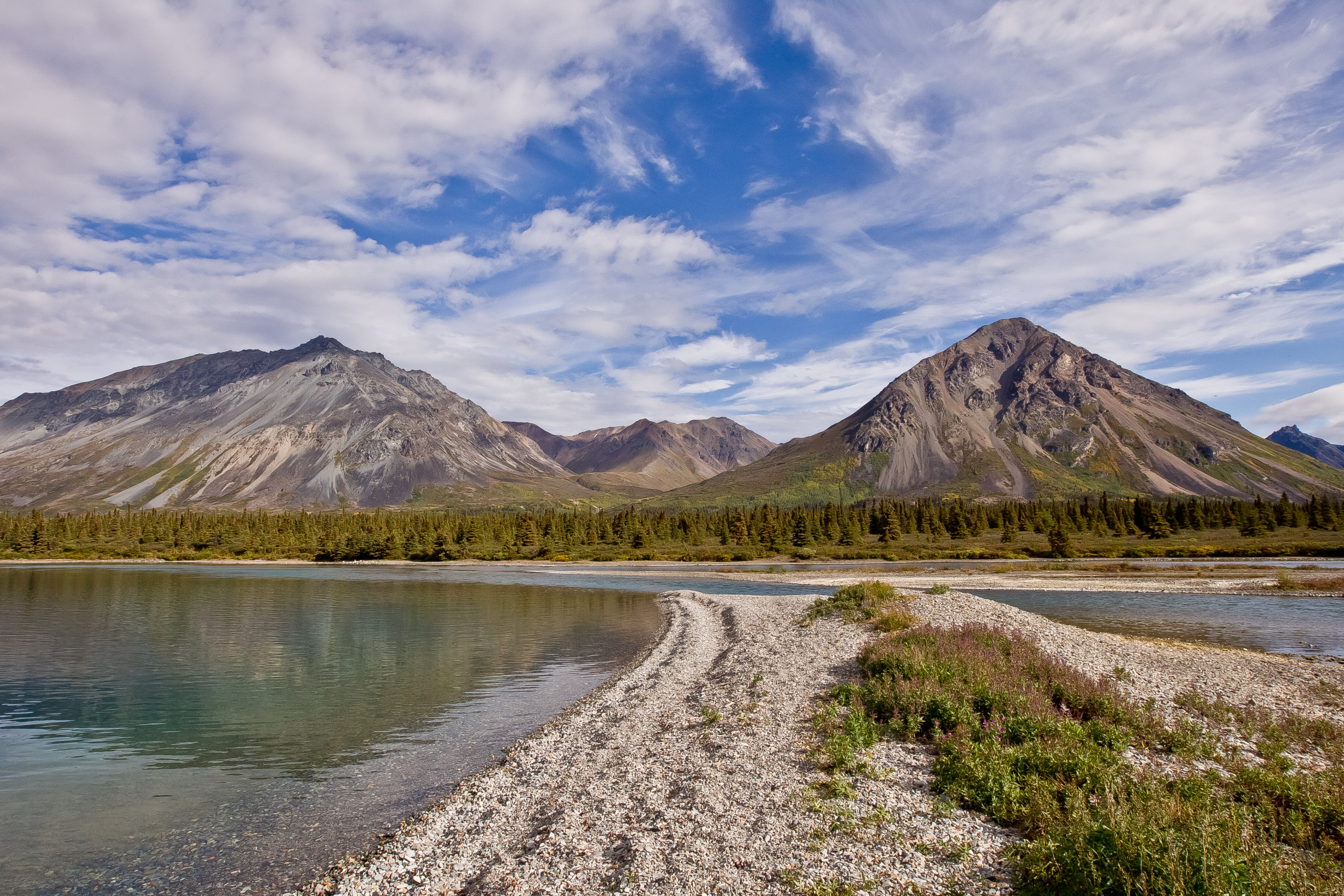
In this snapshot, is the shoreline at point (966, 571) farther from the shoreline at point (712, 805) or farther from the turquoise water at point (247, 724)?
the shoreline at point (712, 805)

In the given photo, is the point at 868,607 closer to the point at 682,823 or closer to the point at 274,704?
the point at 682,823

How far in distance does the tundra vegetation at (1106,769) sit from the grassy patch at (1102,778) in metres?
0.03

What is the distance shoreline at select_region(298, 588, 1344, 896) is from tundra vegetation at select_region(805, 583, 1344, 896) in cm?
77

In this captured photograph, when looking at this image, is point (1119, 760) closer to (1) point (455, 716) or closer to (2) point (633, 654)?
(1) point (455, 716)

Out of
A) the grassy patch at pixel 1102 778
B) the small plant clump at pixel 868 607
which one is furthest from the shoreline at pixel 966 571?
the grassy patch at pixel 1102 778

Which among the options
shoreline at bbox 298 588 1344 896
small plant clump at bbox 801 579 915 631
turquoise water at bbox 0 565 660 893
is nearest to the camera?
shoreline at bbox 298 588 1344 896

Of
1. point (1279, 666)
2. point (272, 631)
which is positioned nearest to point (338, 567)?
point (272, 631)

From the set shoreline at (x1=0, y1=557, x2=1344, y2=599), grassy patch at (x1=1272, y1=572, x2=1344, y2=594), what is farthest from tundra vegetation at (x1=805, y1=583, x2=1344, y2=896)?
grassy patch at (x1=1272, y1=572, x2=1344, y2=594)

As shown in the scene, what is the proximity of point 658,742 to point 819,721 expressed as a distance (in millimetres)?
4822

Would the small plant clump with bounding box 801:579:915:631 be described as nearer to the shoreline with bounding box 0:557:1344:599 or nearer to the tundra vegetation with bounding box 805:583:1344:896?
the tundra vegetation with bounding box 805:583:1344:896

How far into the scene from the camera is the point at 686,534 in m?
170

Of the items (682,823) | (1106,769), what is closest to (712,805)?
(682,823)

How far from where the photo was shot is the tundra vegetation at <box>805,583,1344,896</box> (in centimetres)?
862

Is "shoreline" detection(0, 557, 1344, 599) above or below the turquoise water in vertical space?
below
